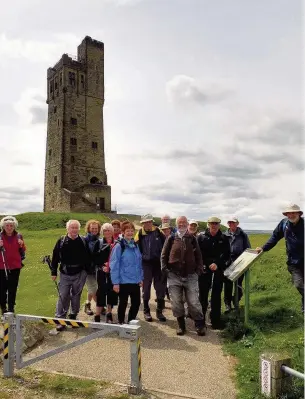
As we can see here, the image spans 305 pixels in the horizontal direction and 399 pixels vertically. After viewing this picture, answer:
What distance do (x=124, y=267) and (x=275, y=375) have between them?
4.03m

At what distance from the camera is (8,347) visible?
20.6 ft

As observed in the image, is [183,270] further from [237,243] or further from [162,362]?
[237,243]

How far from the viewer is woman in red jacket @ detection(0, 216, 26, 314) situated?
9062 millimetres

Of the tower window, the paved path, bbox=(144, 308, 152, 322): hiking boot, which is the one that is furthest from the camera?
the tower window

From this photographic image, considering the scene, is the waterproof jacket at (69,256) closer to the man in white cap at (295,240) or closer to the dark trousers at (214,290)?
the dark trousers at (214,290)

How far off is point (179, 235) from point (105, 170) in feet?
175

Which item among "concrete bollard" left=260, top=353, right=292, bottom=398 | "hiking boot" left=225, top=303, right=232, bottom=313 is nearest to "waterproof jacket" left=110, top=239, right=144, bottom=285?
"hiking boot" left=225, top=303, right=232, bottom=313

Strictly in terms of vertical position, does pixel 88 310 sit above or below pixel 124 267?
below

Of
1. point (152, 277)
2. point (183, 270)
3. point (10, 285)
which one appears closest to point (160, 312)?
point (152, 277)

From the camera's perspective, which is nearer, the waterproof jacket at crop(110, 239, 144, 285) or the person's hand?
the waterproof jacket at crop(110, 239, 144, 285)

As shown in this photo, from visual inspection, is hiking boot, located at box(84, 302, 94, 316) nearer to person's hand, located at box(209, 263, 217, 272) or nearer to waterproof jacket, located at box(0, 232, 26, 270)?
waterproof jacket, located at box(0, 232, 26, 270)

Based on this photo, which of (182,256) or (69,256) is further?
(69,256)

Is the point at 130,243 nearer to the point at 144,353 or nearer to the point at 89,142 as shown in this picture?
the point at 144,353

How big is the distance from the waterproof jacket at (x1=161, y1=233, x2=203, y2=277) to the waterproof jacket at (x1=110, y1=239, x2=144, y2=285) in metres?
0.66
